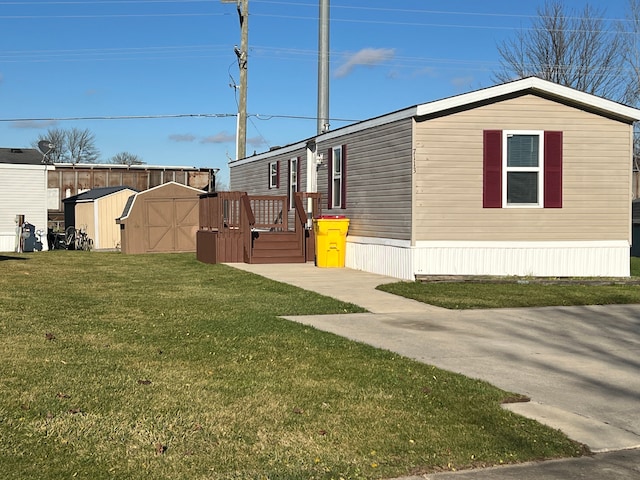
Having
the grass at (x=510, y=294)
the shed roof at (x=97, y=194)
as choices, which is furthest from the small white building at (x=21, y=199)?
the grass at (x=510, y=294)

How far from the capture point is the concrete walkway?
562 centimetres

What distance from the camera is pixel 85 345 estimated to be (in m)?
7.65

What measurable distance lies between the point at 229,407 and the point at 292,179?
17757 mm

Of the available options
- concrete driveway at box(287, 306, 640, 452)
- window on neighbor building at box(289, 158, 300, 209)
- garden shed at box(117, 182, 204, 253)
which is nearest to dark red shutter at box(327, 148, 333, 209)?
window on neighbor building at box(289, 158, 300, 209)

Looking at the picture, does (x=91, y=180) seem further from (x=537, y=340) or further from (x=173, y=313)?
(x=537, y=340)

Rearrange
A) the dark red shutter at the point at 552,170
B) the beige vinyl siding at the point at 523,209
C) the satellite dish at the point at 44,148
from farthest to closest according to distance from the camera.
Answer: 1. the satellite dish at the point at 44,148
2. the dark red shutter at the point at 552,170
3. the beige vinyl siding at the point at 523,209

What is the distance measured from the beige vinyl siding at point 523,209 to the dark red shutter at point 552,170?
142mm

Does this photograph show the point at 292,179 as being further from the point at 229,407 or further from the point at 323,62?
the point at 229,407

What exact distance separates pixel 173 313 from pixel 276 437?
5.53m

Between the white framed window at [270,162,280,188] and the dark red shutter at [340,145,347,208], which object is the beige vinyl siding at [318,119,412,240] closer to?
the dark red shutter at [340,145,347,208]

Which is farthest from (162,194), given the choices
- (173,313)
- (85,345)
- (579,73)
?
(579,73)

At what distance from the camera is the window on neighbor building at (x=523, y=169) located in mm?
15414

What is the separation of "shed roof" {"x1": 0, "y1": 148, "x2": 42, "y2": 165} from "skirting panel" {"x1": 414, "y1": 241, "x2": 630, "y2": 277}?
1777 cm

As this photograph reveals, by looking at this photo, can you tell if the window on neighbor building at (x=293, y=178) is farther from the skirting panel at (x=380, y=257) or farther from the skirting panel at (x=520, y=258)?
the skirting panel at (x=520, y=258)
